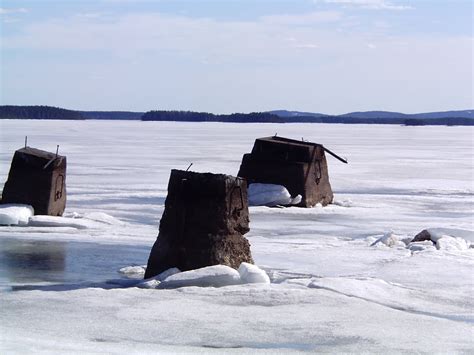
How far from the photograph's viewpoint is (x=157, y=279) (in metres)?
8.06

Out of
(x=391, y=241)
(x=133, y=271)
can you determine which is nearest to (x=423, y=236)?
(x=391, y=241)

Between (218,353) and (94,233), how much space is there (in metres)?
5.90

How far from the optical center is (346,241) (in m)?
11.5

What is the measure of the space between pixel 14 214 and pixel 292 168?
18.6 feet

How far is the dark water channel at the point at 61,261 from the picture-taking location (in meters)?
8.31

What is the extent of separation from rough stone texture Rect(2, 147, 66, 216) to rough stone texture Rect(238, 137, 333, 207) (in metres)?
4.79

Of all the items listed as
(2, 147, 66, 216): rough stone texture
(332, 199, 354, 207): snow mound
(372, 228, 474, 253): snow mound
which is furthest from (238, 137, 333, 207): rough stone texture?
(2, 147, 66, 216): rough stone texture

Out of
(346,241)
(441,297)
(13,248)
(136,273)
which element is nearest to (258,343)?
(441,297)

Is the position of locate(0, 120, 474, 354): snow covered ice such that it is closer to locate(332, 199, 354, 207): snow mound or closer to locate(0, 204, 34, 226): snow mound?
locate(0, 204, 34, 226): snow mound

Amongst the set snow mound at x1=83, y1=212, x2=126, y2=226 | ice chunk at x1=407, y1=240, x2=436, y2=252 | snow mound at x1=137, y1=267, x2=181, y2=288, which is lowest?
snow mound at x1=83, y1=212, x2=126, y2=226

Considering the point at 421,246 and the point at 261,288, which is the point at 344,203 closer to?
the point at 421,246

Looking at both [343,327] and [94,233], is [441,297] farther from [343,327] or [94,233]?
[94,233]

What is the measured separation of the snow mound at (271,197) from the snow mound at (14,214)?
453 centimetres

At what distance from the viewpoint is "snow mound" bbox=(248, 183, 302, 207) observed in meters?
15.7
